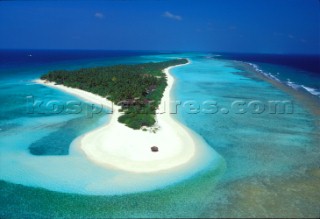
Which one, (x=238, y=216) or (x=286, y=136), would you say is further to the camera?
(x=286, y=136)

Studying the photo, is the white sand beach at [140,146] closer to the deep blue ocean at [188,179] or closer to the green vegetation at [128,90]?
the deep blue ocean at [188,179]

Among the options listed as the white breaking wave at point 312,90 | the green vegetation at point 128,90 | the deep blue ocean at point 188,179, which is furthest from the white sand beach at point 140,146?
the white breaking wave at point 312,90

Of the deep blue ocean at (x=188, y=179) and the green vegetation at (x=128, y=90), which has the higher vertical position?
the green vegetation at (x=128, y=90)

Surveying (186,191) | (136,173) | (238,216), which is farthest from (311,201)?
(136,173)

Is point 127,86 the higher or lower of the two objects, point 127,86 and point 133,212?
the higher

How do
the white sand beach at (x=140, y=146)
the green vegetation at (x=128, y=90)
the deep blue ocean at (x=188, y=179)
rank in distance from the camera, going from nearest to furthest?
the deep blue ocean at (x=188, y=179) → the white sand beach at (x=140, y=146) → the green vegetation at (x=128, y=90)

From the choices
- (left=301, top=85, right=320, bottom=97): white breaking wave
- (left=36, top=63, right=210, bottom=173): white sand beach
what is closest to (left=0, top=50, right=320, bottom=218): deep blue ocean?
(left=36, top=63, right=210, bottom=173): white sand beach

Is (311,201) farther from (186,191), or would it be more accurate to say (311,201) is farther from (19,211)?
(19,211)

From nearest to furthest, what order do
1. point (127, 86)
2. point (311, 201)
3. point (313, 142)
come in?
point (311, 201), point (313, 142), point (127, 86)

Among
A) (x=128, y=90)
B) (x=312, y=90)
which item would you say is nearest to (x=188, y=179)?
(x=128, y=90)
